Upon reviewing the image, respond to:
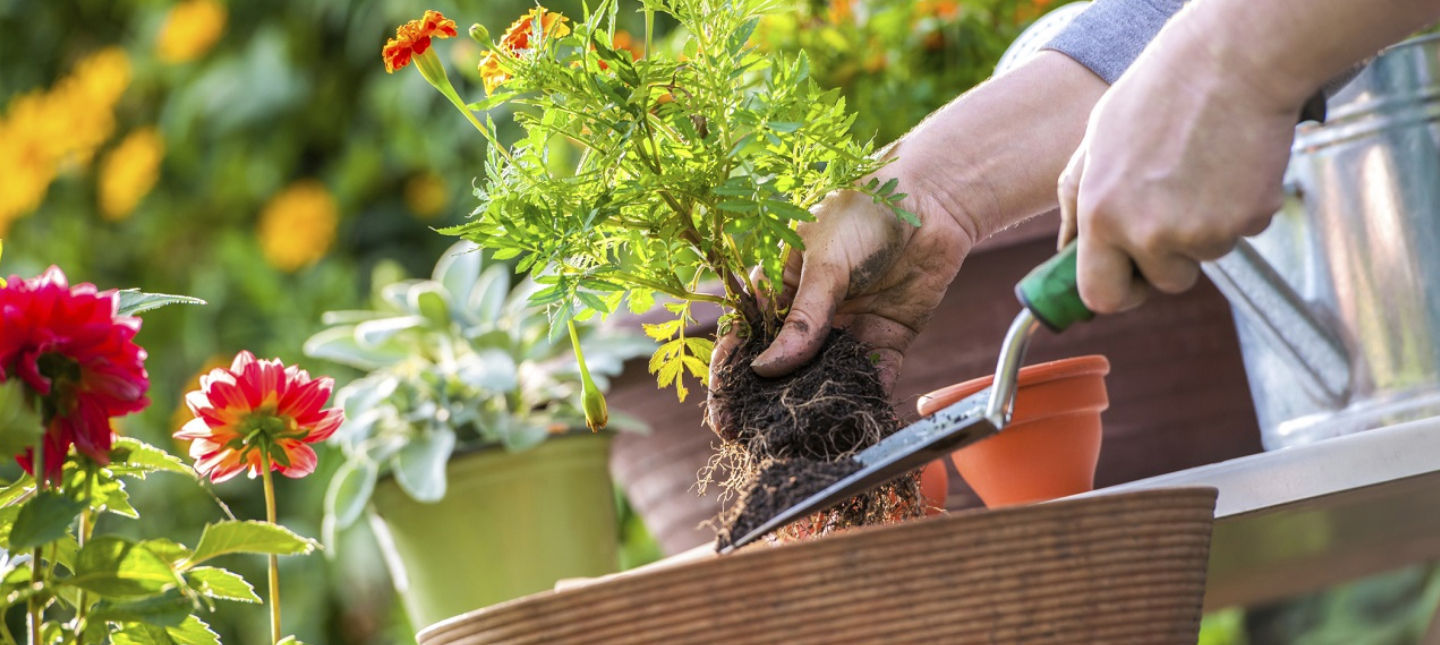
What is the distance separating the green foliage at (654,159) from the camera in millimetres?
679

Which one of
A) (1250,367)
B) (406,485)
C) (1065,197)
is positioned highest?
(1065,197)

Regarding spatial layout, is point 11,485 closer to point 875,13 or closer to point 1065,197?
point 1065,197

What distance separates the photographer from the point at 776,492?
60 centimetres

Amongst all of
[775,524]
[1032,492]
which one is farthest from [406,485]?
[775,524]

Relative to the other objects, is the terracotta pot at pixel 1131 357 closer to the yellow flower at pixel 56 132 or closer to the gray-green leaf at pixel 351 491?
the gray-green leaf at pixel 351 491

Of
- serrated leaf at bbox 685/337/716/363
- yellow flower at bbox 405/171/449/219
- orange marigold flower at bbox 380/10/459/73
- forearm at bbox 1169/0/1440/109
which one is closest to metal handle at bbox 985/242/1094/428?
forearm at bbox 1169/0/1440/109

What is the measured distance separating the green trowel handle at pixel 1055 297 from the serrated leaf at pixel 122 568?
42 cm

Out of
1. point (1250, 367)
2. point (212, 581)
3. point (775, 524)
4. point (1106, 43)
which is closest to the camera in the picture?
point (775, 524)

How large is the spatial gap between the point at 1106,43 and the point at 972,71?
45 centimetres

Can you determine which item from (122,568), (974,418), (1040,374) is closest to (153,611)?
(122,568)

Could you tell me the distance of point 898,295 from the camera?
2.78ft

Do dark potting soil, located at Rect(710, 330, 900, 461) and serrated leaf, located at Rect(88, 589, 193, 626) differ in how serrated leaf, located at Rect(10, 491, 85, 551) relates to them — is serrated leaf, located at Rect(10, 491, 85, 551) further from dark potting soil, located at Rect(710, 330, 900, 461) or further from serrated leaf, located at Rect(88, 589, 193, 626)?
dark potting soil, located at Rect(710, 330, 900, 461)

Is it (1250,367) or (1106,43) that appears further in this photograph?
(1250,367)

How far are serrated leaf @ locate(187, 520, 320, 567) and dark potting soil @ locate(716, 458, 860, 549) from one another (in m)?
0.21
